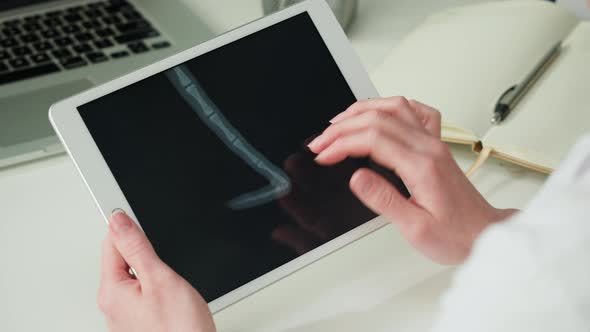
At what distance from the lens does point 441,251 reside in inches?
24.1

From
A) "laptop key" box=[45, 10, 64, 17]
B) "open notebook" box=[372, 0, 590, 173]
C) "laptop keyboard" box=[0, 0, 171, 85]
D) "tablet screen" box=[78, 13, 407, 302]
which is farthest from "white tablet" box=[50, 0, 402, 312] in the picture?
"laptop key" box=[45, 10, 64, 17]

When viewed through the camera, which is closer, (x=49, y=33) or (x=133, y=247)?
(x=133, y=247)

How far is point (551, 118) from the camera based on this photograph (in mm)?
774

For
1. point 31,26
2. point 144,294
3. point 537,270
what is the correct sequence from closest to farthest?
point 537,270 → point 144,294 → point 31,26

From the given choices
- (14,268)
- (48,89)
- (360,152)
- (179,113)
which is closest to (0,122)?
(48,89)

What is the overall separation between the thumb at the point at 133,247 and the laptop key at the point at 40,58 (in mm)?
369

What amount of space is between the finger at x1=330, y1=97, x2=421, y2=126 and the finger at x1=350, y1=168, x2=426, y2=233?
0.06m

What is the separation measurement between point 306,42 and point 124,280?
0.85 feet

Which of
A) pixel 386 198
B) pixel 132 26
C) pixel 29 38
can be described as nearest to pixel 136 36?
pixel 132 26

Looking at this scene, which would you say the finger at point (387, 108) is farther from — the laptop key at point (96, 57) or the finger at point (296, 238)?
the laptop key at point (96, 57)

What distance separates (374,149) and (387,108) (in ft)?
0.16

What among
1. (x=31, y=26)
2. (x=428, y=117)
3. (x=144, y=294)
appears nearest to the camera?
(x=144, y=294)

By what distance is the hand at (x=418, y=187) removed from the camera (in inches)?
23.2

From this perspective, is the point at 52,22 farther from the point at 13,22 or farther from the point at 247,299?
the point at 247,299
